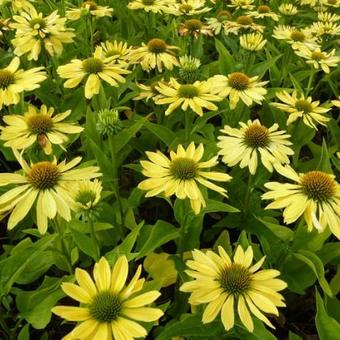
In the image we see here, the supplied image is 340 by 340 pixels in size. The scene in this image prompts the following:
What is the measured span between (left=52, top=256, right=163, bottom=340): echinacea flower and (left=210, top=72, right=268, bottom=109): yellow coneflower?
1076mm

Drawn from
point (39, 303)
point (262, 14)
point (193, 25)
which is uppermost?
point (193, 25)

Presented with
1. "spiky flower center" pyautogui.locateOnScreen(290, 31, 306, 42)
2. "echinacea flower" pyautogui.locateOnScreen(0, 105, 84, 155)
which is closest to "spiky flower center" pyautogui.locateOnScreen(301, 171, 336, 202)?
"echinacea flower" pyautogui.locateOnScreen(0, 105, 84, 155)

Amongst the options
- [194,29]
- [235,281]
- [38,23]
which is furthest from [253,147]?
[38,23]

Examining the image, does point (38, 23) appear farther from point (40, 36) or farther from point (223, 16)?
point (223, 16)

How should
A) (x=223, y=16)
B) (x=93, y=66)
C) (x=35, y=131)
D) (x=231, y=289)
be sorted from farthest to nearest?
(x=223, y=16), (x=93, y=66), (x=35, y=131), (x=231, y=289)

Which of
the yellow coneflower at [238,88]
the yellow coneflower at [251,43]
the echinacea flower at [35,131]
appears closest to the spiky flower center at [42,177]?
the echinacea flower at [35,131]

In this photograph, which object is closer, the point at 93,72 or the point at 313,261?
the point at 313,261

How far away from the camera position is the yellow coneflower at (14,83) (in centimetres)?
179

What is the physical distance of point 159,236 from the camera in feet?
5.03

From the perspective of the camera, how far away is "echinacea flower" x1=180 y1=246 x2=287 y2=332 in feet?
3.76

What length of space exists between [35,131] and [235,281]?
85 cm

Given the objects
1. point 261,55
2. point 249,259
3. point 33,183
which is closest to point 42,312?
point 33,183

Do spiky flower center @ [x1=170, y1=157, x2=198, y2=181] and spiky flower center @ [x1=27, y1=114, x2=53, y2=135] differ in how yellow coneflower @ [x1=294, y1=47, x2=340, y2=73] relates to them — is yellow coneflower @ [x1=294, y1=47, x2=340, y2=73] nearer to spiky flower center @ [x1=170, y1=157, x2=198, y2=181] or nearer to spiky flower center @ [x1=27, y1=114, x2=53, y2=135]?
spiky flower center @ [x1=170, y1=157, x2=198, y2=181]

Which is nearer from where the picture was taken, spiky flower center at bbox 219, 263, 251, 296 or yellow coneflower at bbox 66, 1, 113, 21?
spiky flower center at bbox 219, 263, 251, 296
